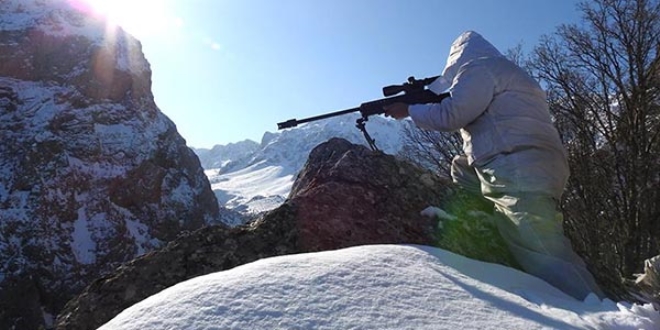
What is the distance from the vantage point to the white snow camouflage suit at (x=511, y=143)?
4.10 metres

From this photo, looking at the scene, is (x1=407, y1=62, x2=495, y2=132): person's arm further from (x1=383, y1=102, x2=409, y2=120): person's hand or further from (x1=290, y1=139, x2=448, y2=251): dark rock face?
(x1=290, y1=139, x2=448, y2=251): dark rock face

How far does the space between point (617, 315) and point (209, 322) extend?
7.48ft

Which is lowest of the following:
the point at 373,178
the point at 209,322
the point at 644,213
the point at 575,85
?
the point at 644,213

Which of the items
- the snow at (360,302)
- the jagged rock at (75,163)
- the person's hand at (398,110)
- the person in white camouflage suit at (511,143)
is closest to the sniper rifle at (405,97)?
the person's hand at (398,110)

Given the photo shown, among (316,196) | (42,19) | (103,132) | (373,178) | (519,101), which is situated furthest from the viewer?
(42,19)

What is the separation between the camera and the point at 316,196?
5.08 metres

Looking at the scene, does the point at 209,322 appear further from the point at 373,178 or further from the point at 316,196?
the point at 373,178

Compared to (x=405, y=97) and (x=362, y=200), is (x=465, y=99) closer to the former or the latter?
(x=405, y=97)

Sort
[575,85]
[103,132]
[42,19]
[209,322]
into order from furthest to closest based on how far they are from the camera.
→ [42,19], [103,132], [575,85], [209,322]

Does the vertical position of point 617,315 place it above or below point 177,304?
below

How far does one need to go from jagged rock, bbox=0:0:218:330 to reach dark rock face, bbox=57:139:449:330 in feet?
173

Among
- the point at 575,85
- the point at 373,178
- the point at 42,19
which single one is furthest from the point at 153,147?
the point at 373,178

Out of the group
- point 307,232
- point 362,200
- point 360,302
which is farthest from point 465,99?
point 360,302

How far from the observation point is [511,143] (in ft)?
14.3
